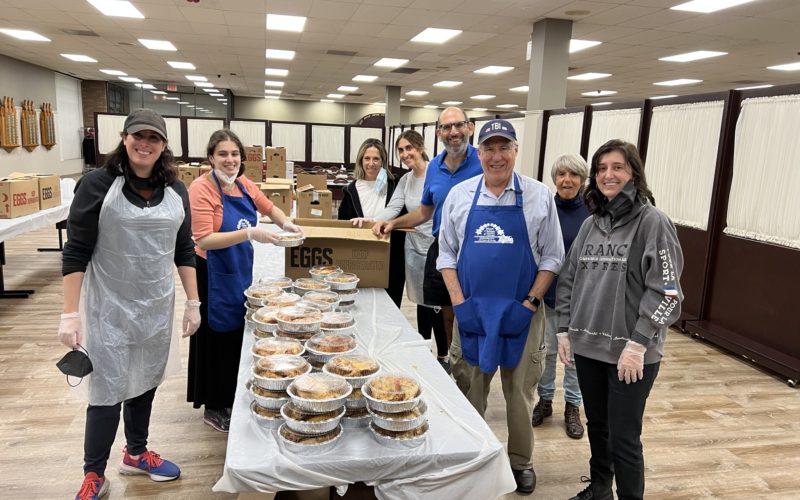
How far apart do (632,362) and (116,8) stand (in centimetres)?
822

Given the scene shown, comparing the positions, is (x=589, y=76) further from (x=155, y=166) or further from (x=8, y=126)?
(x=8, y=126)

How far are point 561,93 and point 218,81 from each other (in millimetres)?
11490

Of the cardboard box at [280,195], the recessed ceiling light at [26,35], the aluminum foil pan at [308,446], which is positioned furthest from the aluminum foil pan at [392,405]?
the recessed ceiling light at [26,35]

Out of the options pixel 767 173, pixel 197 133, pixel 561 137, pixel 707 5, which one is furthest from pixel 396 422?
pixel 197 133

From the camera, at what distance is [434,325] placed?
3.49m

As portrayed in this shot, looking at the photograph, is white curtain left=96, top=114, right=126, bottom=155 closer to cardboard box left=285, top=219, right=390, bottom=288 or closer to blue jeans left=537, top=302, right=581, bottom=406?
cardboard box left=285, top=219, right=390, bottom=288

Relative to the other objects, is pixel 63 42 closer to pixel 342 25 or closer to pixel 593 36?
pixel 342 25

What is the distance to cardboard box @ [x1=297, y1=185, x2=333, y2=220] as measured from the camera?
19.3 feet

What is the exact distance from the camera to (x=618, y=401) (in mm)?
1797

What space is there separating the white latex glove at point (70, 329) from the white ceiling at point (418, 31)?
581 cm

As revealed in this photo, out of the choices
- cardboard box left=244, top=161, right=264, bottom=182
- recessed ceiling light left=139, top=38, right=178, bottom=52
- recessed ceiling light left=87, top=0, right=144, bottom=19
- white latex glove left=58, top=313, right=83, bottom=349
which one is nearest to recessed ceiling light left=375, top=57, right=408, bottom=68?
recessed ceiling light left=139, top=38, right=178, bottom=52

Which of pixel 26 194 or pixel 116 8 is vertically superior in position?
pixel 116 8

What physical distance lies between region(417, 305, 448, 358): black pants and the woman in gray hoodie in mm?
1569

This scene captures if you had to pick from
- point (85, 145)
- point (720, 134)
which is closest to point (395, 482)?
point (720, 134)
